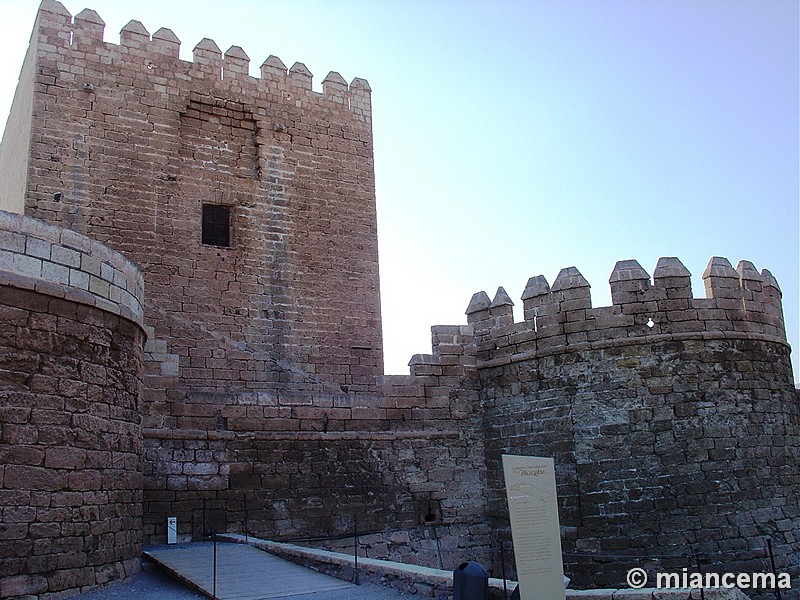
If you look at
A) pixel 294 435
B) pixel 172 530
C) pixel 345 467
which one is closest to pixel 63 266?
pixel 172 530

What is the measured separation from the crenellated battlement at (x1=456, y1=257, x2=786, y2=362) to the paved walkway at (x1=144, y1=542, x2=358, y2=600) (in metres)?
4.67

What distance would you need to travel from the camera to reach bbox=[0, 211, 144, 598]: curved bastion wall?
251 inches

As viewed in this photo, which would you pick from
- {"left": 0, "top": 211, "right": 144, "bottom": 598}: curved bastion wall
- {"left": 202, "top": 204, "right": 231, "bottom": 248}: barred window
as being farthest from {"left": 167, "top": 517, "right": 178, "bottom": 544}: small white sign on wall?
{"left": 202, "top": 204, "right": 231, "bottom": 248}: barred window

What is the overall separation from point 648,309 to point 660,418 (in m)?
1.45

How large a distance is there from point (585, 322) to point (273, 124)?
23.6 feet

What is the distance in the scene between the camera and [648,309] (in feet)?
34.2

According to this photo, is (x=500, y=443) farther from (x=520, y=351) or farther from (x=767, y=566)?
(x=767, y=566)

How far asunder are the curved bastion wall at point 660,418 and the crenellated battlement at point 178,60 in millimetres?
6617

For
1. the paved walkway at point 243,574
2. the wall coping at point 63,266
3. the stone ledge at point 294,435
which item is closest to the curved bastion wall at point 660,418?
the stone ledge at point 294,435

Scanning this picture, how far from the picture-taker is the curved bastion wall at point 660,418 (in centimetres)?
976

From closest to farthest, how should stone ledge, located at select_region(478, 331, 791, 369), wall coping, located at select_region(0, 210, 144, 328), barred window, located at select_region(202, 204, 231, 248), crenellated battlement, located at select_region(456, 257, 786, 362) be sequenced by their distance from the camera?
wall coping, located at select_region(0, 210, 144, 328) < stone ledge, located at select_region(478, 331, 791, 369) < crenellated battlement, located at select_region(456, 257, 786, 362) < barred window, located at select_region(202, 204, 231, 248)

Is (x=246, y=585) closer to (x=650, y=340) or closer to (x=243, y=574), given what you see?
(x=243, y=574)

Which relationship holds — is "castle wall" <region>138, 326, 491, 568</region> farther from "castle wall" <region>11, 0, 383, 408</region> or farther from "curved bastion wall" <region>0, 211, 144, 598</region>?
A: "castle wall" <region>11, 0, 383, 408</region>

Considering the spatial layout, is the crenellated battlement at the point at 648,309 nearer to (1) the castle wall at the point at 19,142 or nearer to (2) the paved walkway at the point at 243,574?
(2) the paved walkway at the point at 243,574
